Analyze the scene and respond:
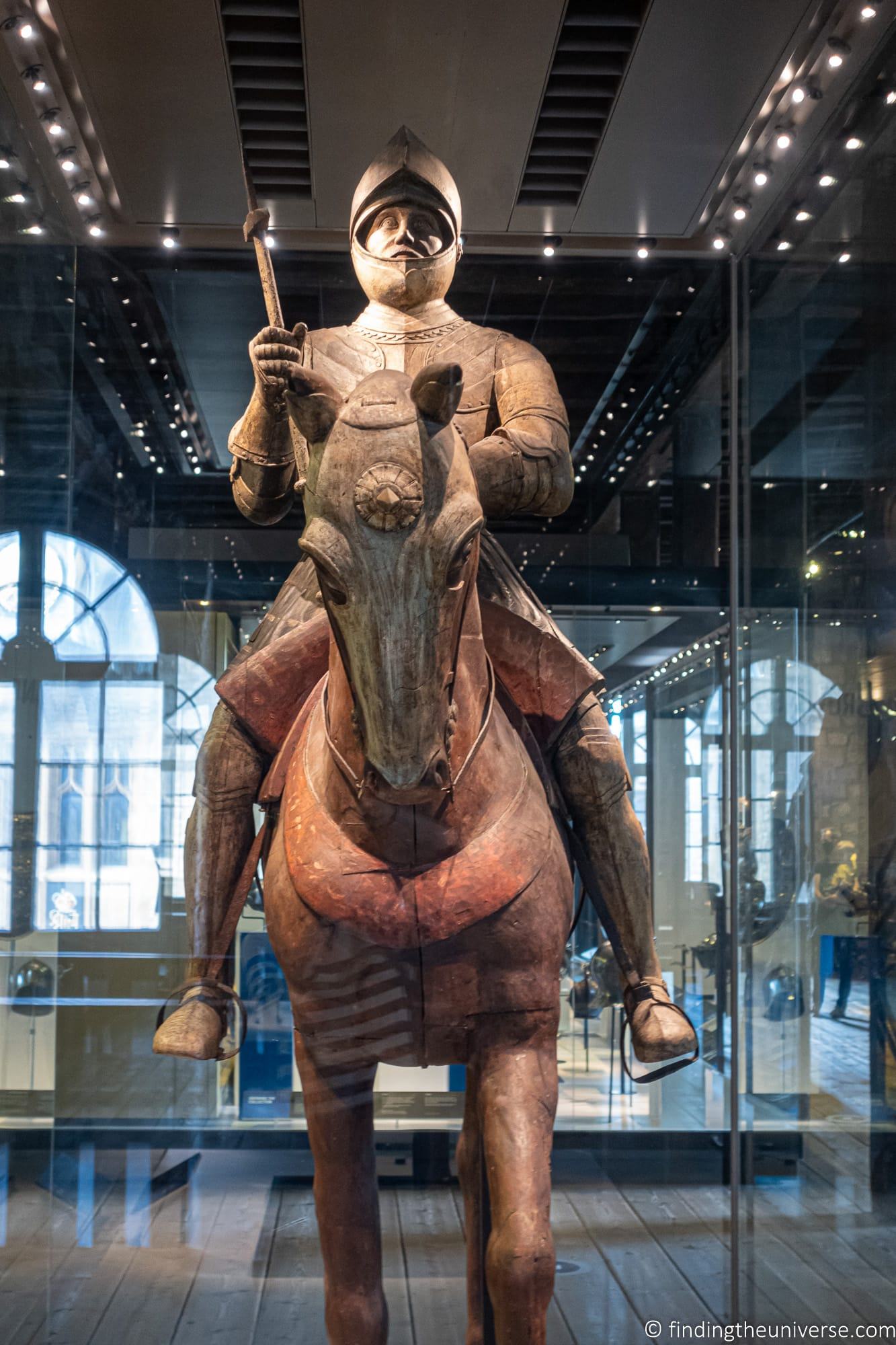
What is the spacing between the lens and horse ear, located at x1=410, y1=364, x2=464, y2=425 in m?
1.98

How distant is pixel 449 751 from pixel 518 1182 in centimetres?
92

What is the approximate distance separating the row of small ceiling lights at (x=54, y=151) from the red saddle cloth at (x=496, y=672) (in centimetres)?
167

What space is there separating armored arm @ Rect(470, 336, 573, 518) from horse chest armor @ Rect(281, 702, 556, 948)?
2.05 feet

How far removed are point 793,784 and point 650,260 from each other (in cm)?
175

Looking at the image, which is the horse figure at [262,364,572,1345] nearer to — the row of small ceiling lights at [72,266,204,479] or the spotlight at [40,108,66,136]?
the row of small ceiling lights at [72,266,204,479]

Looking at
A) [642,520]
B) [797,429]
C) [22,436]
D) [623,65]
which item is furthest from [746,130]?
[22,436]

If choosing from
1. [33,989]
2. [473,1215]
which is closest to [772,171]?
[473,1215]

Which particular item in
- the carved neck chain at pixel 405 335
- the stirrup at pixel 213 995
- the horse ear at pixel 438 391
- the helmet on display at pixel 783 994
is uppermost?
the carved neck chain at pixel 405 335

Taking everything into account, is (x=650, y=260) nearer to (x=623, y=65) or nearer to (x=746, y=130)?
(x=746, y=130)

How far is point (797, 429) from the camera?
402cm

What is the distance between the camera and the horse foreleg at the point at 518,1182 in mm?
2387

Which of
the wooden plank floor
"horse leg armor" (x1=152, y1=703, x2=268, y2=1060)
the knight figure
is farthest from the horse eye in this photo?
the wooden plank floor

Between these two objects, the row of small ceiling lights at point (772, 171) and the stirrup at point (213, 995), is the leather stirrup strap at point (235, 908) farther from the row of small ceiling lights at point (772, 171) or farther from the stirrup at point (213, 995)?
the row of small ceiling lights at point (772, 171)

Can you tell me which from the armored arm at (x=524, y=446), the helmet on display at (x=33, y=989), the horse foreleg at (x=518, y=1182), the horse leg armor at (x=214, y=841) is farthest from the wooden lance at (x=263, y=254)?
the helmet on display at (x=33, y=989)
